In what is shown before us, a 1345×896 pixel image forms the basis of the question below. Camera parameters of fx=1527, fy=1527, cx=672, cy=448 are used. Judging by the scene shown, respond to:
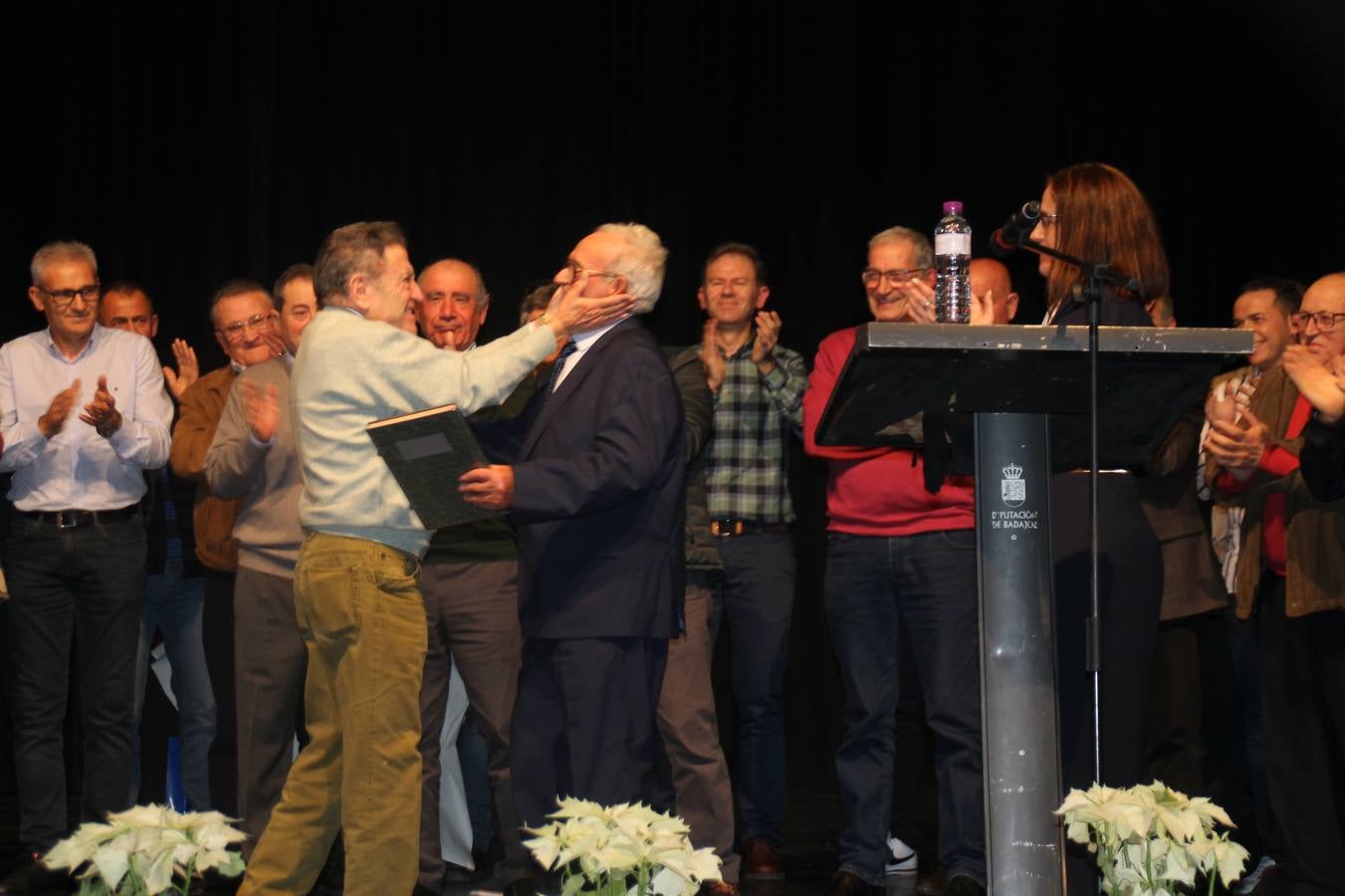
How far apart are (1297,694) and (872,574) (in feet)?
3.71

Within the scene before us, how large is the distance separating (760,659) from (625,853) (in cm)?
256

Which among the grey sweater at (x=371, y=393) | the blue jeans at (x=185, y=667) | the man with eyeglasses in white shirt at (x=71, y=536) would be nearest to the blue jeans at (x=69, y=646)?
the man with eyeglasses in white shirt at (x=71, y=536)

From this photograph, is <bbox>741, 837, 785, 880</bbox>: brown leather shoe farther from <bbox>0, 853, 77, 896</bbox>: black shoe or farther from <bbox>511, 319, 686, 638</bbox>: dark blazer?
<bbox>0, 853, 77, 896</bbox>: black shoe

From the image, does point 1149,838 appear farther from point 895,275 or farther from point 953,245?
point 895,275

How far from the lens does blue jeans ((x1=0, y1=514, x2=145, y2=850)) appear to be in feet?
14.6

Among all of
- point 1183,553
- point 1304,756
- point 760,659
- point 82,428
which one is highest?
point 82,428

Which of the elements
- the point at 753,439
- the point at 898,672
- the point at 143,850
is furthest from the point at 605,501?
the point at 753,439

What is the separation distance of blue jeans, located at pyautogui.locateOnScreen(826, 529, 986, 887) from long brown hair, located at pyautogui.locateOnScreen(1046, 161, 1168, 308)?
4.53 ft

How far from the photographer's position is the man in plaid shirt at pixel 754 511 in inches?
183

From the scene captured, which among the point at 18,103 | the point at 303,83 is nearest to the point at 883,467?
the point at 303,83

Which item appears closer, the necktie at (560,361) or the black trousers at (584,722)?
the black trousers at (584,722)

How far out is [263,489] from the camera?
439 centimetres

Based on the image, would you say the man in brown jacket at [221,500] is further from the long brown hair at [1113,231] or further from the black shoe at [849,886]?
the long brown hair at [1113,231]

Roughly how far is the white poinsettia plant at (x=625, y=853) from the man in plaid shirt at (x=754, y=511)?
7.72 ft
